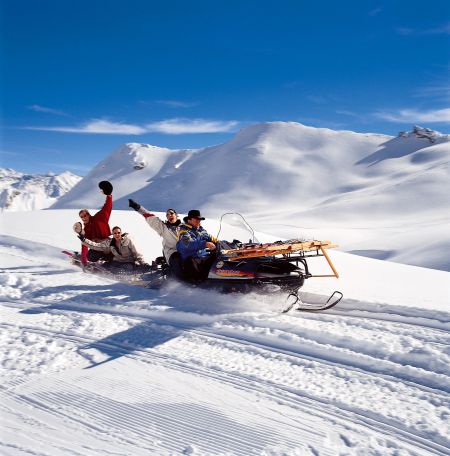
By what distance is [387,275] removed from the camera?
9641 millimetres

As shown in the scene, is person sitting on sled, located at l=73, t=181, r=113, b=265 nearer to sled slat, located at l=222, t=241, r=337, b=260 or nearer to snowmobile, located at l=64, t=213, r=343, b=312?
snowmobile, located at l=64, t=213, r=343, b=312

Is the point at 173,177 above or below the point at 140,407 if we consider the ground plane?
above

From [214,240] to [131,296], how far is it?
1620mm

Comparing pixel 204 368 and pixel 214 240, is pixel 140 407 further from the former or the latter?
pixel 214 240

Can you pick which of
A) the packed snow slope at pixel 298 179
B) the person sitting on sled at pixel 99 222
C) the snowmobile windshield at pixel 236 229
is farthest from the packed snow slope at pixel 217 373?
the packed snow slope at pixel 298 179

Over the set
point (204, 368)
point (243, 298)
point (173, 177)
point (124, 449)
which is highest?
point (173, 177)

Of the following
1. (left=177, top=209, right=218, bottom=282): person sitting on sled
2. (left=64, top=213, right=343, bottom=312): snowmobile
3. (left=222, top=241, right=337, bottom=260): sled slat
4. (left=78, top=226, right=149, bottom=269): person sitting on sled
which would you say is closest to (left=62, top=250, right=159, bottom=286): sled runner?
(left=78, top=226, right=149, bottom=269): person sitting on sled

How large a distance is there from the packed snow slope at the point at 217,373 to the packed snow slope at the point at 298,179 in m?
35.8

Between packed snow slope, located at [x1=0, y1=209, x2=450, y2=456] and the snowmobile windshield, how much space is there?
135 centimetres

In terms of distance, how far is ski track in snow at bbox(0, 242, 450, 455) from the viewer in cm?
340

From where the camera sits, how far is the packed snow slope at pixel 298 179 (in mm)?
64562

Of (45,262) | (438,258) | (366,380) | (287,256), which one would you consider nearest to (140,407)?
(366,380)

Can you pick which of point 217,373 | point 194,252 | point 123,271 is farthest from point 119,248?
point 217,373

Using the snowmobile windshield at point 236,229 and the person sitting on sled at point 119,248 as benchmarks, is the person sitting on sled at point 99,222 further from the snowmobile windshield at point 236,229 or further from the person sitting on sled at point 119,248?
the snowmobile windshield at point 236,229
